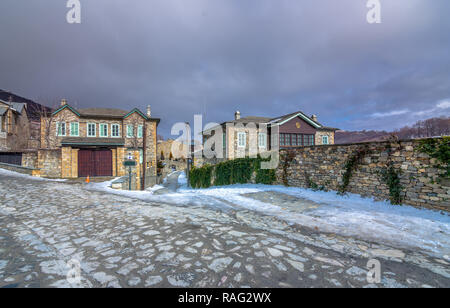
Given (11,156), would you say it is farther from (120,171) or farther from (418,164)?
(418,164)

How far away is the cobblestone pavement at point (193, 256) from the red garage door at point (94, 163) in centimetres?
1770

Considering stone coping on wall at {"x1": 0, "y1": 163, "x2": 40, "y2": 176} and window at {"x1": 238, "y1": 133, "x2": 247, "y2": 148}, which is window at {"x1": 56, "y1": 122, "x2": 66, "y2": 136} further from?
window at {"x1": 238, "y1": 133, "x2": 247, "y2": 148}

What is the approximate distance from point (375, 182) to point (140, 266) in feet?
25.6

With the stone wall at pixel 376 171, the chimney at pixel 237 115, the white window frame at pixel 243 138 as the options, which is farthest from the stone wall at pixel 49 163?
the stone wall at pixel 376 171

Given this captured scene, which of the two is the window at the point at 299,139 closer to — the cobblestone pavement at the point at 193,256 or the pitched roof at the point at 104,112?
the cobblestone pavement at the point at 193,256

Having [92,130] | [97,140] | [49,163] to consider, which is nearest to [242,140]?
[97,140]

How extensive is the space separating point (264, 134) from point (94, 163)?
19.4 m

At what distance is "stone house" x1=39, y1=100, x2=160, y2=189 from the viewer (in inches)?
760

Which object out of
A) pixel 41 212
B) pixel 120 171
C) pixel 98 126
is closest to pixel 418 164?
pixel 41 212

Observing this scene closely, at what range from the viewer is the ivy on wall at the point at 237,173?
37.3 feet

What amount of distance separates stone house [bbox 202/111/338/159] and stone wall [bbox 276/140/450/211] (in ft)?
39.5

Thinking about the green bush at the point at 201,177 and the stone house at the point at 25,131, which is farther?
the stone house at the point at 25,131

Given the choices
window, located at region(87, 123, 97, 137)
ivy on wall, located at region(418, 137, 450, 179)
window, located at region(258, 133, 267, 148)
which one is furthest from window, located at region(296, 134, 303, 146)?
window, located at region(87, 123, 97, 137)

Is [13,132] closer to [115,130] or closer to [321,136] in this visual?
[115,130]
